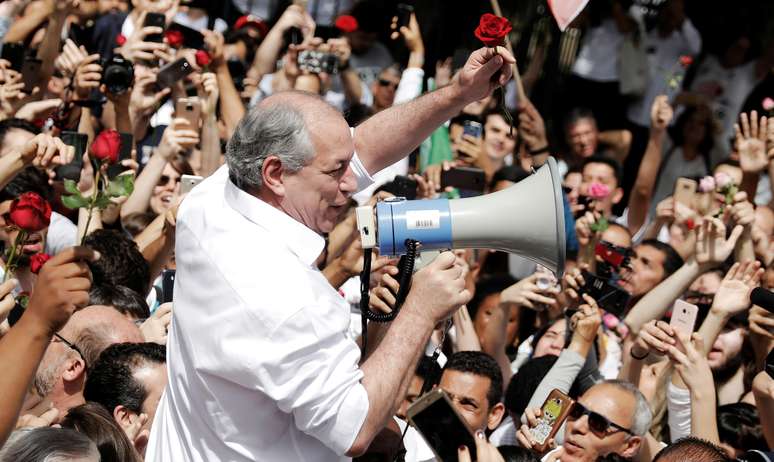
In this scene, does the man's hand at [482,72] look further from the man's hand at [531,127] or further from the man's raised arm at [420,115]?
the man's hand at [531,127]

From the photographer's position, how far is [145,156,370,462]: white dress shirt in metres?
2.91

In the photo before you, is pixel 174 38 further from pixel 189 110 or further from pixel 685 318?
pixel 685 318

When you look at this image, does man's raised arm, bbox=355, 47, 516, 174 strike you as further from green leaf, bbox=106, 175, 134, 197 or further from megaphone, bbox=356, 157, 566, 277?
green leaf, bbox=106, 175, 134, 197

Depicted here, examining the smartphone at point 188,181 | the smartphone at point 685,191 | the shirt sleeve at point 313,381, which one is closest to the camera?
the shirt sleeve at point 313,381

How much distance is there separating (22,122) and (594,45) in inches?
242

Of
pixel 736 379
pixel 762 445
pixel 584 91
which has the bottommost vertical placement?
pixel 584 91

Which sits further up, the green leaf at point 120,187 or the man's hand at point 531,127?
the green leaf at point 120,187

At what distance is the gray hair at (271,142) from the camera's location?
317 cm

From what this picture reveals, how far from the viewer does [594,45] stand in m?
10.8

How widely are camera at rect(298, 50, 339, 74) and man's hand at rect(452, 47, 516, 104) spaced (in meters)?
4.81

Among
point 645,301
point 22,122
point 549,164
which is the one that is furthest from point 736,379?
point 22,122

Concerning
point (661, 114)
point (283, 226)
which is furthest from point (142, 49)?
point (283, 226)

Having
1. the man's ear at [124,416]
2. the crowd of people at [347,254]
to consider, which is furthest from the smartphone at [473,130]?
the man's ear at [124,416]

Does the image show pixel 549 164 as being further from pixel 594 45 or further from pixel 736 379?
pixel 594 45
